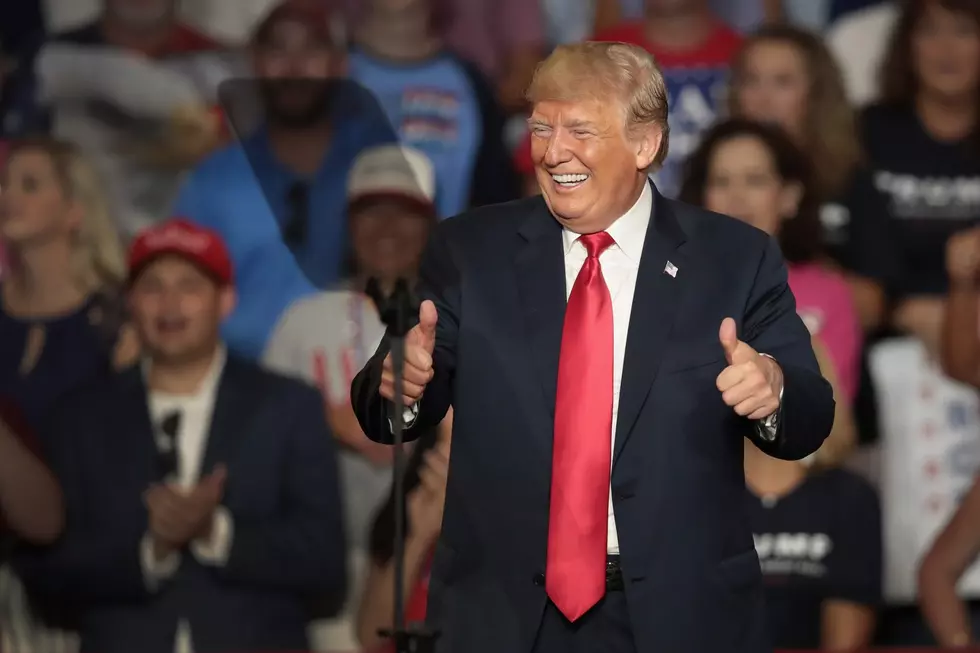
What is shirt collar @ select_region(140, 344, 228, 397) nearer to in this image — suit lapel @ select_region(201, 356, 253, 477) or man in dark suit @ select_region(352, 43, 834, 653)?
suit lapel @ select_region(201, 356, 253, 477)

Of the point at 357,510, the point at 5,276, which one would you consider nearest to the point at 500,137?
the point at 357,510

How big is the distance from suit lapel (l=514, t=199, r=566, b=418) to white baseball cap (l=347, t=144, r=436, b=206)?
210 cm

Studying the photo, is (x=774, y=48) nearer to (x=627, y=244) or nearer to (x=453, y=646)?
(x=627, y=244)

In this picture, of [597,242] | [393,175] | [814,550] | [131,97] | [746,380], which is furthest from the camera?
[131,97]

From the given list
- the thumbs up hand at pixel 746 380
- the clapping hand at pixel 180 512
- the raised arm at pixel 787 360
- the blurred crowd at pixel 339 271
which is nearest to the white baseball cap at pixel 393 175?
the blurred crowd at pixel 339 271

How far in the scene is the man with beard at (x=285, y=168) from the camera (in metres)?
4.31

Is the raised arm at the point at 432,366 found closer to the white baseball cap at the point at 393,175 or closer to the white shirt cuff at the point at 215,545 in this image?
the white shirt cuff at the point at 215,545

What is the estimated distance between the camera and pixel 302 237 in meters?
Answer: 4.33

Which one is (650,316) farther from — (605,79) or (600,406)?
(605,79)

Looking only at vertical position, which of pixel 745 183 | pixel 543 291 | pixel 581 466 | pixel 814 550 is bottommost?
pixel 814 550

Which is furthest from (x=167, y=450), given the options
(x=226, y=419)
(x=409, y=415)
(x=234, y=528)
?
(x=409, y=415)

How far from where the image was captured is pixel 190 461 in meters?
3.97

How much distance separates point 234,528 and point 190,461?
218mm

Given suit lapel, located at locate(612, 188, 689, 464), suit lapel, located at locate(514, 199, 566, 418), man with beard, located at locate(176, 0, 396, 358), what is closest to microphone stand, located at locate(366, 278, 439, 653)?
suit lapel, located at locate(514, 199, 566, 418)
